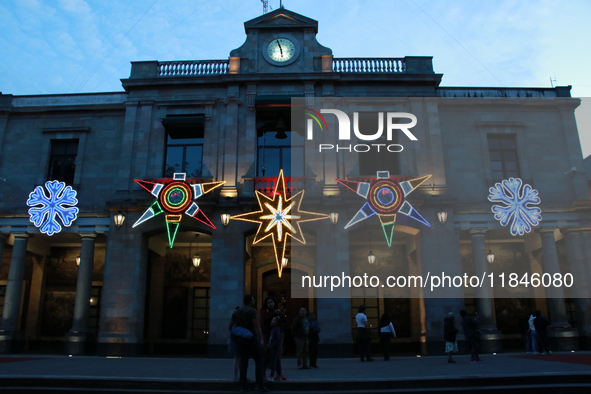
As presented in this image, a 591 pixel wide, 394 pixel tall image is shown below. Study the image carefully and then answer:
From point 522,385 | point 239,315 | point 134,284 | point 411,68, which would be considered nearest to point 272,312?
point 239,315

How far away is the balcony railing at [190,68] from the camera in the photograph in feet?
73.5

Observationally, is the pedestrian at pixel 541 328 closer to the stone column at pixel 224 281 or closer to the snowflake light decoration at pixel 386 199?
the snowflake light decoration at pixel 386 199

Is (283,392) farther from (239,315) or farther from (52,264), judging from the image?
(52,264)

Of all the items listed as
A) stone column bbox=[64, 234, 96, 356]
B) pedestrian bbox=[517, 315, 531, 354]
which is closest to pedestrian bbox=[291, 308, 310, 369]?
pedestrian bbox=[517, 315, 531, 354]

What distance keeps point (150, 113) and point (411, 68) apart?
12382mm

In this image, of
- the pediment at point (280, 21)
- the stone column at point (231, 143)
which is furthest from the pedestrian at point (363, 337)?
the pediment at point (280, 21)

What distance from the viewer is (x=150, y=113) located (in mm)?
21719

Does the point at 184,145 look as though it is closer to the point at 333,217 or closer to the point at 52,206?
the point at 52,206

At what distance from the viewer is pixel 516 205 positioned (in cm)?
2041

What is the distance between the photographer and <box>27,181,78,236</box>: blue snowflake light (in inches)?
813

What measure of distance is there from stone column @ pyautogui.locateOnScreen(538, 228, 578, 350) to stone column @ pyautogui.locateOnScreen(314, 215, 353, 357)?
8.73 meters

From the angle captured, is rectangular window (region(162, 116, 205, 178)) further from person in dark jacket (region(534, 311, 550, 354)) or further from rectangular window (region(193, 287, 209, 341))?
person in dark jacket (region(534, 311, 550, 354))

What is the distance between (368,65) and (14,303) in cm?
1912

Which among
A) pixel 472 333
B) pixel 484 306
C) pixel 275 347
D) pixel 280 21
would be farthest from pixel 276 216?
pixel 280 21
